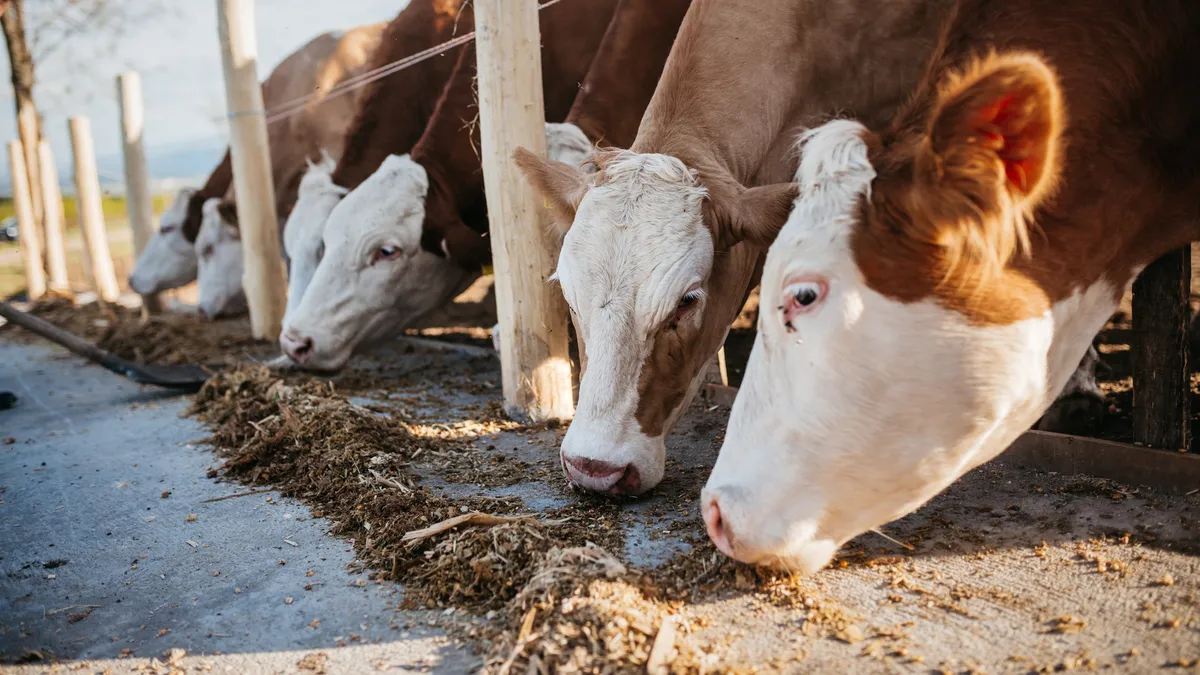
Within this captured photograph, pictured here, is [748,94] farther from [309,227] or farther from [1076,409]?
[309,227]

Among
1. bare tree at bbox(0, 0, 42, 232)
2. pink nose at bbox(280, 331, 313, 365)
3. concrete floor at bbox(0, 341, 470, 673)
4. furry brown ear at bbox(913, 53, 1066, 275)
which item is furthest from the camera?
bare tree at bbox(0, 0, 42, 232)

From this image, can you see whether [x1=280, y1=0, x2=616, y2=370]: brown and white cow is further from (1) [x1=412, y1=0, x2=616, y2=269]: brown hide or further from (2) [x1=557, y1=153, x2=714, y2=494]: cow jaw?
(2) [x1=557, y1=153, x2=714, y2=494]: cow jaw

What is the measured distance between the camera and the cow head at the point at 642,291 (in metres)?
2.94

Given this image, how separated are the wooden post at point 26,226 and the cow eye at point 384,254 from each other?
9048 mm

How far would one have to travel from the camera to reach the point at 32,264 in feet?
39.1

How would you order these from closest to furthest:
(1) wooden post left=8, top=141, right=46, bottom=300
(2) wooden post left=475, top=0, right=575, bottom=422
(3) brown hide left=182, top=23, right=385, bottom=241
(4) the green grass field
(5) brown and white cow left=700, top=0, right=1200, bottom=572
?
1. (5) brown and white cow left=700, top=0, right=1200, bottom=572
2. (2) wooden post left=475, top=0, right=575, bottom=422
3. (3) brown hide left=182, top=23, right=385, bottom=241
4. (1) wooden post left=8, top=141, right=46, bottom=300
5. (4) the green grass field

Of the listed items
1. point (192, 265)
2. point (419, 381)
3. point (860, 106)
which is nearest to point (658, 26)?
point (860, 106)

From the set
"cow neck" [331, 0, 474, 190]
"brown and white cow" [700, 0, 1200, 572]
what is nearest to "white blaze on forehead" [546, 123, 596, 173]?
"cow neck" [331, 0, 474, 190]

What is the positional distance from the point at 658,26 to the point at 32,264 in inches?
426

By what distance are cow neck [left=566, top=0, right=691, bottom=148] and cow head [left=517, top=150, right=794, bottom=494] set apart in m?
1.38

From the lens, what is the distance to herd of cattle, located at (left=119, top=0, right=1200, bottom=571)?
6.57 ft

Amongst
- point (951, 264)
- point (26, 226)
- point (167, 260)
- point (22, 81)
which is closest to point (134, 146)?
point (167, 260)

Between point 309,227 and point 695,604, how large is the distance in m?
4.53

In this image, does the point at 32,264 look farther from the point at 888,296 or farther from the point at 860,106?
the point at 888,296
